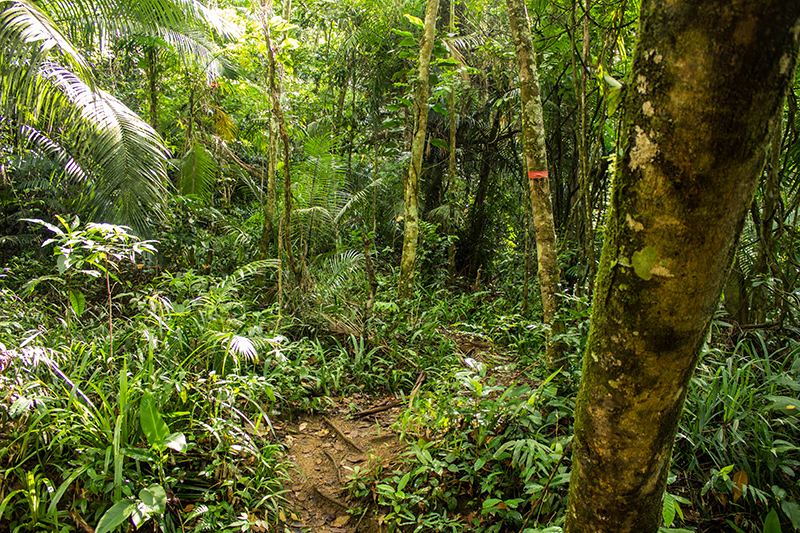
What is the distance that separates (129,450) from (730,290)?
177 inches

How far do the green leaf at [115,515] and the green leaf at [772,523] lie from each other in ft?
9.00

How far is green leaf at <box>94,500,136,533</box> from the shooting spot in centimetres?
183

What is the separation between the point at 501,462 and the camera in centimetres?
244

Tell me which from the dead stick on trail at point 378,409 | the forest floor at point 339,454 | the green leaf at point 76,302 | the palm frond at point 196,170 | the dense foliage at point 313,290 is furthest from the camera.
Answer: the palm frond at point 196,170

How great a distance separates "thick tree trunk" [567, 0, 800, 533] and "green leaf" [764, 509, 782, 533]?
3.52 ft

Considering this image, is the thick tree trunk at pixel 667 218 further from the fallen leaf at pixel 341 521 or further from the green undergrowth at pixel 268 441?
the fallen leaf at pixel 341 521

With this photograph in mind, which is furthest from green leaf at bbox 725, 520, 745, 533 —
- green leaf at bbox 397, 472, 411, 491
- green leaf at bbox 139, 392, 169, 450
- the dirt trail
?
green leaf at bbox 139, 392, 169, 450

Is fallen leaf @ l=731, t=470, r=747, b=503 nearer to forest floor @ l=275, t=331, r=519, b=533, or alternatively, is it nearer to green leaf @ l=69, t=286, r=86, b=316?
forest floor @ l=275, t=331, r=519, b=533

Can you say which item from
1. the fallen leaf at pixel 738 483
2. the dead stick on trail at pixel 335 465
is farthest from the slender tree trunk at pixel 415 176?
the fallen leaf at pixel 738 483

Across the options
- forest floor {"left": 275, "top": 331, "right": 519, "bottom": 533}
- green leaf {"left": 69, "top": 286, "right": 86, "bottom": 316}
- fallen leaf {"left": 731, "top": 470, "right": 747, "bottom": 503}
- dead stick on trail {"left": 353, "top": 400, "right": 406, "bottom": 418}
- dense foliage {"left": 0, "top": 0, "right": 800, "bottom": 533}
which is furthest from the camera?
dead stick on trail {"left": 353, "top": 400, "right": 406, "bottom": 418}

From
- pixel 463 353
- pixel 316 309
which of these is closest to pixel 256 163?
pixel 316 309

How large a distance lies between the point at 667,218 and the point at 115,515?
2.42m

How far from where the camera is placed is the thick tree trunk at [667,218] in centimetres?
77

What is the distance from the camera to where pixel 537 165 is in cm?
290
